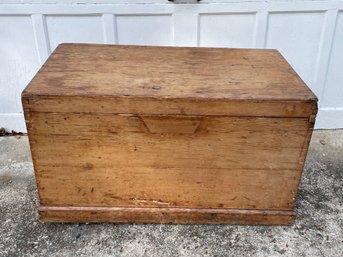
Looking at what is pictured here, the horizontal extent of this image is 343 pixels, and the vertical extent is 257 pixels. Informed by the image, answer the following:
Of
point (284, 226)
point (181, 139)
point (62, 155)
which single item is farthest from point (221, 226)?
point (62, 155)

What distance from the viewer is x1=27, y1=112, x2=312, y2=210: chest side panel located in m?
1.35

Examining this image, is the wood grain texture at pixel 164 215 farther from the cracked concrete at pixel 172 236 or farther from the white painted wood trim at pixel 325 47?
the white painted wood trim at pixel 325 47

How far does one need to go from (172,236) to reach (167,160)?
340mm

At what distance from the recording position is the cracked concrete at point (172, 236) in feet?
4.75

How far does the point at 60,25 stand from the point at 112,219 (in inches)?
46.0

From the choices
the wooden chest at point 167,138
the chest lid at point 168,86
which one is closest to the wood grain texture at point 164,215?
the wooden chest at point 167,138

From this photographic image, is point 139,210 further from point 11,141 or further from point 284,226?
point 11,141

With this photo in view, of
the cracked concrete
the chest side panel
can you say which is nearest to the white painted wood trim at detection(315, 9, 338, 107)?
the cracked concrete

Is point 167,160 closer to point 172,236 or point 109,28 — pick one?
point 172,236

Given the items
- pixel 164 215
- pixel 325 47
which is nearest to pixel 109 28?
pixel 164 215

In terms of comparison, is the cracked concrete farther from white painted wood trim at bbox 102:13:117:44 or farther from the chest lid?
white painted wood trim at bbox 102:13:117:44

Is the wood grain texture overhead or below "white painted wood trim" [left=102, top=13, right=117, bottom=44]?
below

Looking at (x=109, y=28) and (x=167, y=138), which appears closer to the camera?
(x=167, y=138)

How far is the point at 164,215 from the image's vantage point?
60.8 inches
